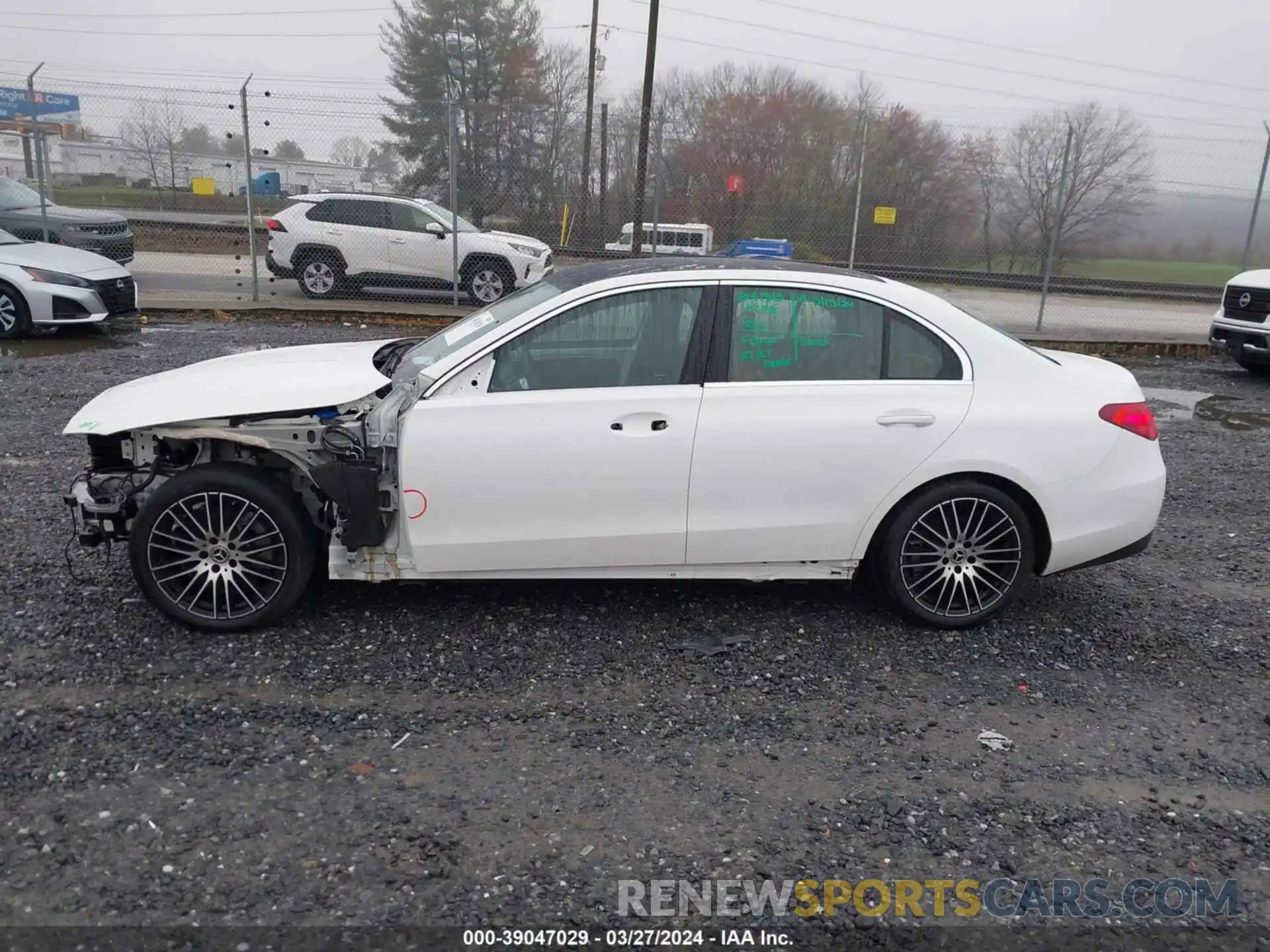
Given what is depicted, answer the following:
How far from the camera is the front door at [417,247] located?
1545 cm

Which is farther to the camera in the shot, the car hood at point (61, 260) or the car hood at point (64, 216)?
the car hood at point (64, 216)

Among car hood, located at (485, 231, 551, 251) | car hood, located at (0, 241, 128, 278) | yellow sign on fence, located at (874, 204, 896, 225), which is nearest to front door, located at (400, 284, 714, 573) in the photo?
car hood, located at (0, 241, 128, 278)

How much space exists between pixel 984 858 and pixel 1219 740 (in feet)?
4.51

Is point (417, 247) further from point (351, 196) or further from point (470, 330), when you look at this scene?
point (470, 330)

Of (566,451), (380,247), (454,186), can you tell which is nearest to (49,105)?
(380,247)

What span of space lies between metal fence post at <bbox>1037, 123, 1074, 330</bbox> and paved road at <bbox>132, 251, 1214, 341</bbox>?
450 millimetres

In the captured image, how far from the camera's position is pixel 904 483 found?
436 centimetres

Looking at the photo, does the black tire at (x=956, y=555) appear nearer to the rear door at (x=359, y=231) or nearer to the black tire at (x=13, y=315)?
the black tire at (x=13, y=315)

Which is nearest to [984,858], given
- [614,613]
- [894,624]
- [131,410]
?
[894,624]

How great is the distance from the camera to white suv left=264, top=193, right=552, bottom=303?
50.5 feet

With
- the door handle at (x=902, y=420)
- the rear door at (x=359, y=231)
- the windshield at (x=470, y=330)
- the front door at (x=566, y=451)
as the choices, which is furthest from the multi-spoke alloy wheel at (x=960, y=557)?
the rear door at (x=359, y=231)

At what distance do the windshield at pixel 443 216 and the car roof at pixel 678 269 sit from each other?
11.2 meters

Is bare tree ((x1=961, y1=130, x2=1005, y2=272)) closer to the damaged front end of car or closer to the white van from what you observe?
the white van

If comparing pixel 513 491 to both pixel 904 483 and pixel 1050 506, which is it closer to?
pixel 904 483
